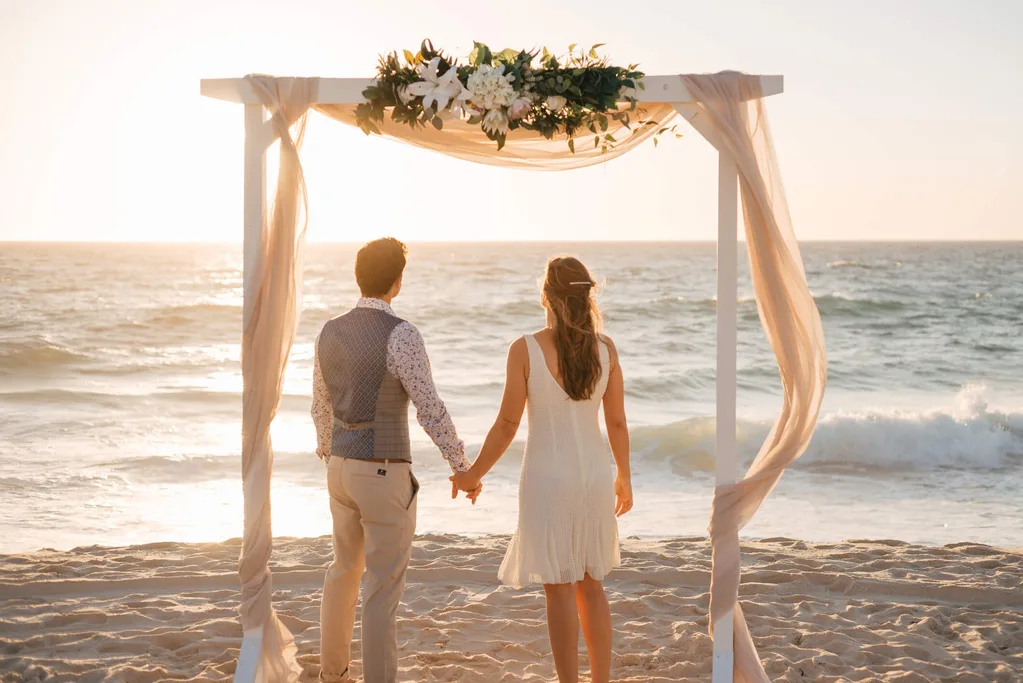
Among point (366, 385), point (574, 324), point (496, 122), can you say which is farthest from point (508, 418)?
point (496, 122)

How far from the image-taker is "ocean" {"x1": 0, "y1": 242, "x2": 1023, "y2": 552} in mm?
7777

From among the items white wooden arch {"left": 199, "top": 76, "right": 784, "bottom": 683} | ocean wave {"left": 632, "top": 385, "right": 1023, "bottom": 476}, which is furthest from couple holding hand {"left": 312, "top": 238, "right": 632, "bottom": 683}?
ocean wave {"left": 632, "top": 385, "right": 1023, "bottom": 476}

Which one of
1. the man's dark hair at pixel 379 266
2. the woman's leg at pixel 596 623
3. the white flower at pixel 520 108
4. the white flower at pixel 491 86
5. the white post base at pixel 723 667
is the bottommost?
the white post base at pixel 723 667

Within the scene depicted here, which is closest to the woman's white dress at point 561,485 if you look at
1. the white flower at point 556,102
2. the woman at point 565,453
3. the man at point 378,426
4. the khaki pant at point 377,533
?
the woman at point 565,453

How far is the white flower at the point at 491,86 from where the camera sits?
3617mm

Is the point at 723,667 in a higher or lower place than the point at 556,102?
lower

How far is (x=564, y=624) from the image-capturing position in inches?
144

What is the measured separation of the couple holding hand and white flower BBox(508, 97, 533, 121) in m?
0.57

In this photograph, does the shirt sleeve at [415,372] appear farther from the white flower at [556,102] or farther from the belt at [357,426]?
the white flower at [556,102]

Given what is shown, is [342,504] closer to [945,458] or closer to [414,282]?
[945,458]

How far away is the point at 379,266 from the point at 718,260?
1.23 m

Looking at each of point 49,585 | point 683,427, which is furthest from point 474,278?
point 49,585

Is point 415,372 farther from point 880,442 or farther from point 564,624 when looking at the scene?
point 880,442

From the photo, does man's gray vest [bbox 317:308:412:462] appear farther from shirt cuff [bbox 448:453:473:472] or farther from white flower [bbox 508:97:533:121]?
white flower [bbox 508:97:533:121]
